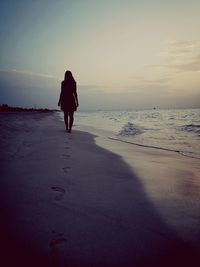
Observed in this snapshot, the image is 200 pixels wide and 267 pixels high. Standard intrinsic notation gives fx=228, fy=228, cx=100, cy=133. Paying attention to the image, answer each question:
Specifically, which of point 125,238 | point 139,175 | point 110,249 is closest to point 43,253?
point 110,249

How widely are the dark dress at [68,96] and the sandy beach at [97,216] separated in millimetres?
4799

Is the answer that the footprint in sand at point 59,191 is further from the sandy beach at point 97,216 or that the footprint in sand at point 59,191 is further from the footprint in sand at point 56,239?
the footprint in sand at point 56,239

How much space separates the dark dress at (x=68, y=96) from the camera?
7797 millimetres

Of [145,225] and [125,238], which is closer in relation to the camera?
[125,238]

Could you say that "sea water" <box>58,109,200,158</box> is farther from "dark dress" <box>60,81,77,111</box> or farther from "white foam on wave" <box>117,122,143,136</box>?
"dark dress" <box>60,81,77,111</box>

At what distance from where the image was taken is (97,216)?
1.72m

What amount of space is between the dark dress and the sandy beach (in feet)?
15.7

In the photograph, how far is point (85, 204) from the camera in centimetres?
193

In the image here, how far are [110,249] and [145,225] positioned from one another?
0.38 m

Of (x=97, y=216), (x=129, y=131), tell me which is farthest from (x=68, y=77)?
(x=97, y=216)

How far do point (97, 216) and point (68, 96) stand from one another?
6.47 m

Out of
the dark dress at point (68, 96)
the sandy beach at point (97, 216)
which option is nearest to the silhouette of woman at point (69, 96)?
the dark dress at point (68, 96)

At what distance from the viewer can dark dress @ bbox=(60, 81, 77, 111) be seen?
780 cm

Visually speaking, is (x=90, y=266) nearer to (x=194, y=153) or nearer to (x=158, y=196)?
(x=158, y=196)
